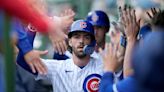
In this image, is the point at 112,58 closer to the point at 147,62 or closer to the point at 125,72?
the point at 125,72

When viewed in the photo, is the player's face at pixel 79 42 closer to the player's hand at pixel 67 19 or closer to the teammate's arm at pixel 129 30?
the player's hand at pixel 67 19

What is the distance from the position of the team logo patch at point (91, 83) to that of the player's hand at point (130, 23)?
0.51m

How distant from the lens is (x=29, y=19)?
1.32 meters

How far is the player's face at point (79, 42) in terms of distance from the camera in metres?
3.71

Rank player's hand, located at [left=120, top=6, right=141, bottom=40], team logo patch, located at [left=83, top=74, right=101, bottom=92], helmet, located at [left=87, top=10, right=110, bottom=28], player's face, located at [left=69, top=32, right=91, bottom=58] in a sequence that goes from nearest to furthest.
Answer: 1. player's hand, located at [left=120, top=6, right=141, bottom=40]
2. team logo patch, located at [left=83, top=74, right=101, bottom=92]
3. player's face, located at [left=69, top=32, right=91, bottom=58]
4. helmet, located at [left=87, top=10, right=110, bottom=28]

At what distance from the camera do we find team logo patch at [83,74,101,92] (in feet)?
11.8

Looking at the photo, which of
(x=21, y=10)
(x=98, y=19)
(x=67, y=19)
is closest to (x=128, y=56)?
(x=67, y=19)

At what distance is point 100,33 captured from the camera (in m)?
4.31

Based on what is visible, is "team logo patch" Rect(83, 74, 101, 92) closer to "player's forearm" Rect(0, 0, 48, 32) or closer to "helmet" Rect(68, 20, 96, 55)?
"helmet" Rect(68, 20, 96, 55)

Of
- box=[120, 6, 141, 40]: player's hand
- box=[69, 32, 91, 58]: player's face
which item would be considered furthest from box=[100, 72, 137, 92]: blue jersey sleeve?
box=[69, 32, 91, 58]: player's face

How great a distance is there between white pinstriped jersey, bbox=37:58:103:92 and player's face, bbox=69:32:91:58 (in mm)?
108

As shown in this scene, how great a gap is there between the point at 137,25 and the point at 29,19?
6.72 feet

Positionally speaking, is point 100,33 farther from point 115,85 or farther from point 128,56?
point 115,85

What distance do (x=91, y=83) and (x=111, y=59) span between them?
511mm
